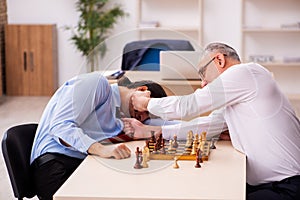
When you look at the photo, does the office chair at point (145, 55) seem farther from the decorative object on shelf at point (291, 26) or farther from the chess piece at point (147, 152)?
the decorative object on shelf at point (291, 26)

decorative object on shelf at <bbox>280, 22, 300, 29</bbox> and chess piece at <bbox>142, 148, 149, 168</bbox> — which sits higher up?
decorative object on shelf at <bbox>280, 22, 300, 29</bbox>

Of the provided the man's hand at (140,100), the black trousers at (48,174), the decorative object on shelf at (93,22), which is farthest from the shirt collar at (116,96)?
the decorative object on shelf at (93,22)

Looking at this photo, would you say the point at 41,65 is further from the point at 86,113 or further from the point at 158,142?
the point at 158,142

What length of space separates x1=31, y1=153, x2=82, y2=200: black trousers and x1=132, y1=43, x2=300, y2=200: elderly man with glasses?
1.46 feet

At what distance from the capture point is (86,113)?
277cm

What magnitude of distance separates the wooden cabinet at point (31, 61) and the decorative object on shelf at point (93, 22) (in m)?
0.36

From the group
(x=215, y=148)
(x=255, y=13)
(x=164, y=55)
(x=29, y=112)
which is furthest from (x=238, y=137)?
(x=255, y=13)

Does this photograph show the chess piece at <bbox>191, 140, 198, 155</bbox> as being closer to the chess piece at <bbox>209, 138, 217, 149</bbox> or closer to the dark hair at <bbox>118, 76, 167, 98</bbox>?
the chess piece at <bbox>209, 138, 217, 149</bbox>

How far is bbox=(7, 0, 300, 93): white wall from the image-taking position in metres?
7.82

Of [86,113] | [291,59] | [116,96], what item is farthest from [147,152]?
[291,59]

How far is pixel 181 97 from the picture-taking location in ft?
8.57

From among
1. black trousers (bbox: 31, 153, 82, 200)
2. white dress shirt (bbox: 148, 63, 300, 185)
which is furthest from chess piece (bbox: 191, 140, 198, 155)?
black trousers (bbox: 31, 153, 82, 200)

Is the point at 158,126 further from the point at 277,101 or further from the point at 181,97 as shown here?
the point at 277,101

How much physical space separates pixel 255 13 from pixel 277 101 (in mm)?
5135
